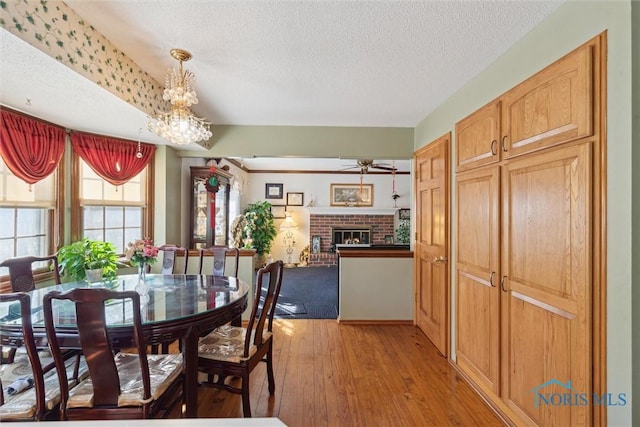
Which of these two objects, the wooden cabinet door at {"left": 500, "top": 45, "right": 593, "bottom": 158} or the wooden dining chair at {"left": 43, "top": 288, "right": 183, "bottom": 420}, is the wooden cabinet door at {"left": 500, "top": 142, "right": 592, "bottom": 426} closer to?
the wooden cabinet door at {"left": 500, "top": 45, "right": 593, "bottom": 158}

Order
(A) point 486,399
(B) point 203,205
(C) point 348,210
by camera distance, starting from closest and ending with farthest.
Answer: (A) point 486,399 → (B) point 203,205 → (C) point 348,210

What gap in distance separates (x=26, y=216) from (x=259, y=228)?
167 inches

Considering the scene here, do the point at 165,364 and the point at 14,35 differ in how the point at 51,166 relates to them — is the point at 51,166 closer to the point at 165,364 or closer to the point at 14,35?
the point at 14,35

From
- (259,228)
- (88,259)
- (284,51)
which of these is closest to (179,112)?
(284,51)

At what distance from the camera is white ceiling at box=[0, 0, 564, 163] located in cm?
149

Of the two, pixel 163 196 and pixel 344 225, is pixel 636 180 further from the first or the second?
pixel 344 225

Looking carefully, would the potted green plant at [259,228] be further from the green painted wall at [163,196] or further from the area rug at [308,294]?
the green painted wall at [163,196]

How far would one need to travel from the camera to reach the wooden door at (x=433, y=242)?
265 cm

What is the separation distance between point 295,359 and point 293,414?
71cm

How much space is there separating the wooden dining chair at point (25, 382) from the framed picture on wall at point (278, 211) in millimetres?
5617

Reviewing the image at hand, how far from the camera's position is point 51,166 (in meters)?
2.51

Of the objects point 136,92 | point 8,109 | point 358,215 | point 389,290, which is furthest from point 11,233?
point 358,215

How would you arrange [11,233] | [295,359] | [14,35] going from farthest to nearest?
1. [295,359]
2. [11,233]
3. [14,35]

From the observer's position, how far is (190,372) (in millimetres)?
1614
